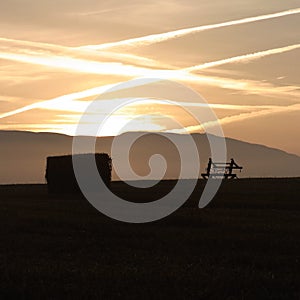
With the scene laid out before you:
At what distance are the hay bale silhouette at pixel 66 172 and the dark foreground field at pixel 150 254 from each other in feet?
32.1

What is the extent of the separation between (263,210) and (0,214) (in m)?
12.4

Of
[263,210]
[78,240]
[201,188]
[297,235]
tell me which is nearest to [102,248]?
[78,240]

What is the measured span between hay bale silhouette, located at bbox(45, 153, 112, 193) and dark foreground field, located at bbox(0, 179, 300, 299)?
32.1 ft

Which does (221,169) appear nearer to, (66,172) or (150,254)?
(66,172)

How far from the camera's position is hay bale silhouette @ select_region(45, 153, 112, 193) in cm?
4884

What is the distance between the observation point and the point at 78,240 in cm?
2577

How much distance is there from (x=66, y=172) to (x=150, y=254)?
27.2 meters

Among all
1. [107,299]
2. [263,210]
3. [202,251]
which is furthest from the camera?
[263,210]

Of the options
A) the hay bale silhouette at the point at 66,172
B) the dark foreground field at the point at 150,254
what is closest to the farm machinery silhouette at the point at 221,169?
the hay bale silhouette at the point at 66,172

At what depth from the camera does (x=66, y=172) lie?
49250 mm

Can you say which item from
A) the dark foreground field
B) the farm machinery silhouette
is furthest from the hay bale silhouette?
the farm machinery silhouette

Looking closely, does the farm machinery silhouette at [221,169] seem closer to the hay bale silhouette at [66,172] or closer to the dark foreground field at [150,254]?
the hay bale silhouette at [66,172]

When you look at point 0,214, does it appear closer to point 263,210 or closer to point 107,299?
point 263,210

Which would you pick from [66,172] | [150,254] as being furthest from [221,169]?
[150,254]
